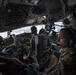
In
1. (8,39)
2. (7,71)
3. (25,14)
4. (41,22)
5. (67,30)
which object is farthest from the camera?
(41,22)

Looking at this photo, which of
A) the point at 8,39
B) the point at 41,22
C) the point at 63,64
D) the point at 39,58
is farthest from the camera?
the point at 41,22

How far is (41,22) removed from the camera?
9836mm

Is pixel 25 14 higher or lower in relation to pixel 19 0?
lower

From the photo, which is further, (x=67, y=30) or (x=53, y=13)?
(x=53, y=13)

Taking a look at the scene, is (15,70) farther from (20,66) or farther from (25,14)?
(25,14)

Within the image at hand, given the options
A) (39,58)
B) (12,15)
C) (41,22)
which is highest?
(12,15)

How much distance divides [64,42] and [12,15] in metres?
3.70

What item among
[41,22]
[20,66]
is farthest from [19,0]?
[41,22]

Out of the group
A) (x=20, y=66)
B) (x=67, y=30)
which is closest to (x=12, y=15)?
(x=67, y=30)

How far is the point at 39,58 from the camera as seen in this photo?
5.87 metres

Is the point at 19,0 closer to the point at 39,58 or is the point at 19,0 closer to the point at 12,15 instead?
the point at 12,15

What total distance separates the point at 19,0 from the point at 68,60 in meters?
2.95

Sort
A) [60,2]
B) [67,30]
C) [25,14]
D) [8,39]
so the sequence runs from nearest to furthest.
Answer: [67,30], [60,2], [25,14], [8,39]

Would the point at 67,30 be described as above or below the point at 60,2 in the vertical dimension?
below
